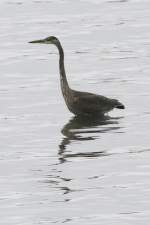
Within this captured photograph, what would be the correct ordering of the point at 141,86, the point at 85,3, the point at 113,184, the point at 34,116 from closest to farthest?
the point at 113,184 → the point at 34,116 → the point at 141,86 → the point at 85,3

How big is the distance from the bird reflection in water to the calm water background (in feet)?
0.06

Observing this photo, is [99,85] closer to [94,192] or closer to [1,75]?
[1,75]

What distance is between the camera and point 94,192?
1552 centimetres

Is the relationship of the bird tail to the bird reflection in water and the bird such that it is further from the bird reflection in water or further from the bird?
the bird reflection in water

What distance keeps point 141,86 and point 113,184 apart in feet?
26.0

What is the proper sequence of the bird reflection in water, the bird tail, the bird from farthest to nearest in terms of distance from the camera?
1. the bird
2. the bird tail
3. the bird reflection in water

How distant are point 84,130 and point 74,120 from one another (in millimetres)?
1164

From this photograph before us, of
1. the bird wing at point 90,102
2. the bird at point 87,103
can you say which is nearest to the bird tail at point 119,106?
the bird at point 87,103

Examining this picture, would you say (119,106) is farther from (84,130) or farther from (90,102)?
(84,130)

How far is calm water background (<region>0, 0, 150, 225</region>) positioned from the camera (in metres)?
15.0

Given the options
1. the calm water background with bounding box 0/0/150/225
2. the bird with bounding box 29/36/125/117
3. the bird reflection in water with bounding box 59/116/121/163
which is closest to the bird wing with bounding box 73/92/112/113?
the bird with bounding box 29/36/125/117

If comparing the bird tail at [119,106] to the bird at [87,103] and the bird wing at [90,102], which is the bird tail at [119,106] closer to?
the bird at [87,103]

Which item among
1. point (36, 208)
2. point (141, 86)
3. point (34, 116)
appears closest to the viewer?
point (36, 208)

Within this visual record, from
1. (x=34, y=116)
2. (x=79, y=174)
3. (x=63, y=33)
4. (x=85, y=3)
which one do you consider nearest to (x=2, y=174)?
(x=79, y=174)
